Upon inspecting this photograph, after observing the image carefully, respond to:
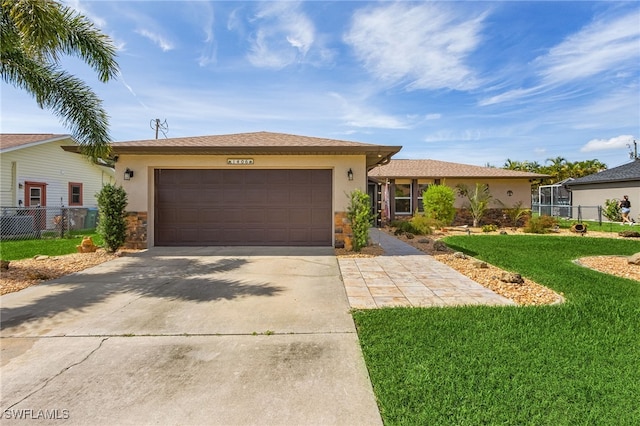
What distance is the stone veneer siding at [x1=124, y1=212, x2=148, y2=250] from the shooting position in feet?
30.9

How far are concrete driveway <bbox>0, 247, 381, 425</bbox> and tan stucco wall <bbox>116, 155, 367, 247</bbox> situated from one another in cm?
400

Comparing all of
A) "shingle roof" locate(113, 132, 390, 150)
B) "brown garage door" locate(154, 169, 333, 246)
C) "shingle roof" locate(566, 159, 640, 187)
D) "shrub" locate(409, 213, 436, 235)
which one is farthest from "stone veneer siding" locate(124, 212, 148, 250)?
"shingle roof" locate(566, 159, 640, 187)

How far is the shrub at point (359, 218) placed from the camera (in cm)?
862

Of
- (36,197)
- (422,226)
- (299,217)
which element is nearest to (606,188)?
(422,226)

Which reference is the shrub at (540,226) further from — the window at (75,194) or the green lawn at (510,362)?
the window at (75,194)

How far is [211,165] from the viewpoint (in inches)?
374

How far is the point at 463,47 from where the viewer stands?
1037 cm

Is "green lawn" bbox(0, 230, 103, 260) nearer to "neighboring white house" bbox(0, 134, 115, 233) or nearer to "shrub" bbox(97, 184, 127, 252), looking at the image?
"shrub" bbox(97, 184, 127, 252)

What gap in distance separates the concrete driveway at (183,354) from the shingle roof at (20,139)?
41.9 feet

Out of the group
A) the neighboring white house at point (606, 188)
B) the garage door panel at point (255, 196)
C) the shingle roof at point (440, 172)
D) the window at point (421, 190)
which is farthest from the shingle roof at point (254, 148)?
the neighboring white house at point (606, 188)

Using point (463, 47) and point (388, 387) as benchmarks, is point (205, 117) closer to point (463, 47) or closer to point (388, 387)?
point (463, 47)

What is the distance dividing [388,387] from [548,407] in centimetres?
112

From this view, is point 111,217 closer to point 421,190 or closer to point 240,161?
point 240,161

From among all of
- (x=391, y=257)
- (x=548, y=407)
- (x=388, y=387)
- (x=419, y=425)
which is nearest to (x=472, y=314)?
(x=548, y=407)
